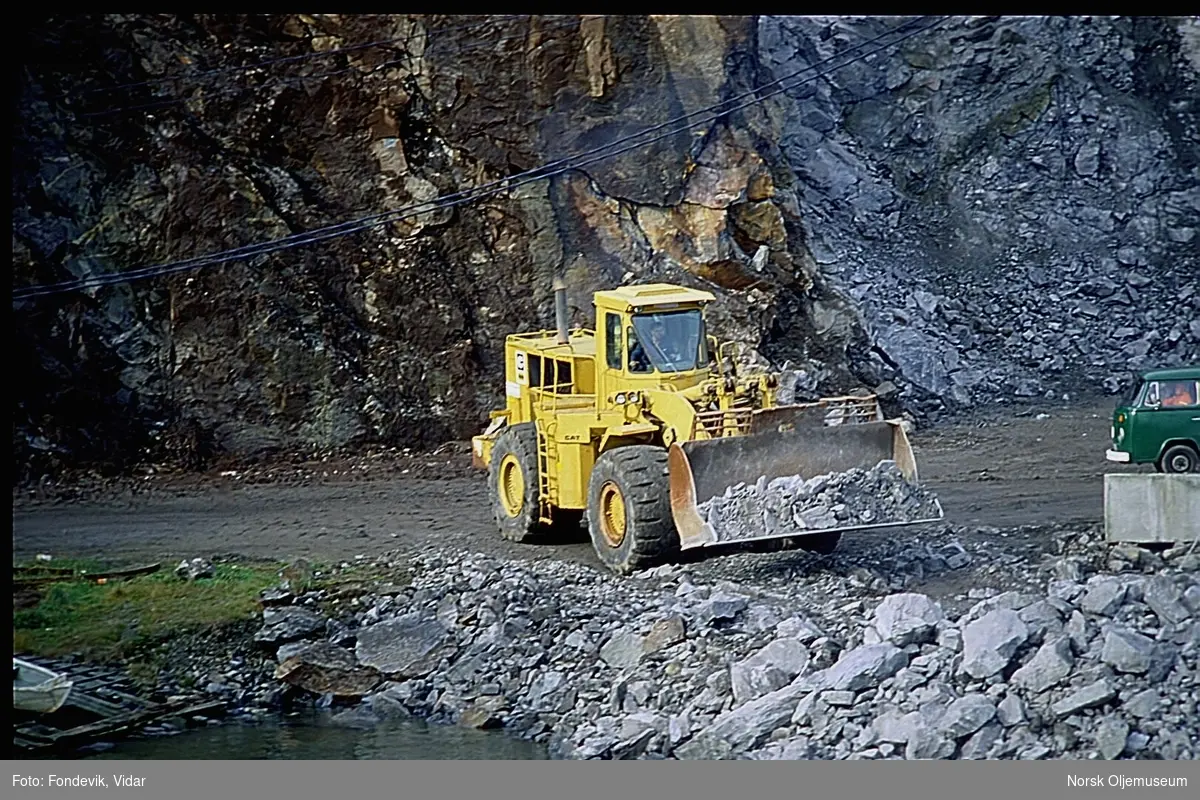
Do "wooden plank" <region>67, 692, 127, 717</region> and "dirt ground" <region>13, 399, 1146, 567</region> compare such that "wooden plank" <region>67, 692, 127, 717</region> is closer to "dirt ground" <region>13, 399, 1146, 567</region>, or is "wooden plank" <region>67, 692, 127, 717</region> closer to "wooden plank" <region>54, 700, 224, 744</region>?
"wooden plank" <region>54, 700, 224, 744</region>

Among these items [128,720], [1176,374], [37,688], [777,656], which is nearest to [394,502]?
[128,720]

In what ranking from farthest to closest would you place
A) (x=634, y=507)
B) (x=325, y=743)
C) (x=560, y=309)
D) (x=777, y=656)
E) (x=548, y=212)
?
(x=548, y=212) → (x=560, y=309) → (x=634, y=507) → (x=325, y=743) → (x=777, y=656)

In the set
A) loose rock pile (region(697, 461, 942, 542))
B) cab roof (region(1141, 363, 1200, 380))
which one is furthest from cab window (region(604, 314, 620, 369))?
cab roof (region(1141, 363, 1200, 380))

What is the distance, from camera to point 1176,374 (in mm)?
7961

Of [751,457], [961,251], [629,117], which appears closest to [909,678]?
[751,457]

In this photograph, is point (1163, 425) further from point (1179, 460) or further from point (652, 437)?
point (652, 437)

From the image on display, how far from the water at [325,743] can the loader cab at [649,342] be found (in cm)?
151

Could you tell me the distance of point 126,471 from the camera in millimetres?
7977

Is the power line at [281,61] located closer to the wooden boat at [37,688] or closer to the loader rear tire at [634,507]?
the loader rear tire at [634,507]

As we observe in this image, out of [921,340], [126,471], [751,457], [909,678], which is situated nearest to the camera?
[909,678]

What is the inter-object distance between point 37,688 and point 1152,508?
446 cm

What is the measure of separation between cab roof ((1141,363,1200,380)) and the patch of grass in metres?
3.75

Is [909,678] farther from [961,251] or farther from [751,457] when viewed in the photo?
[961,251]

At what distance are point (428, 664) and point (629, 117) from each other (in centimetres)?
271
